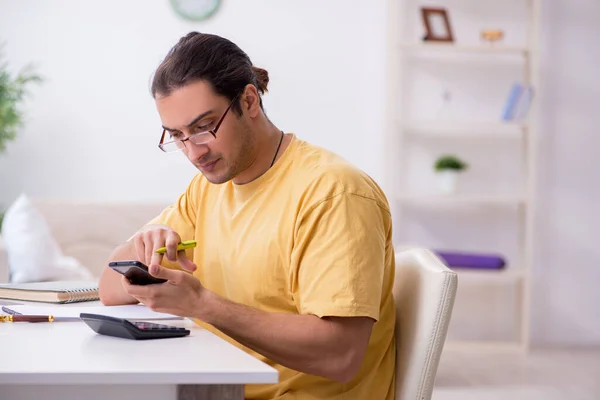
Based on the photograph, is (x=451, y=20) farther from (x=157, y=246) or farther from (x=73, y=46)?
(x=157, y=246)

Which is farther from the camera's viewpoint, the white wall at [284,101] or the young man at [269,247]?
the white wall at [284,101]

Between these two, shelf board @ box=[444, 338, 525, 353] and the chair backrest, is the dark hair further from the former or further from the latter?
shelf board @ box=[444, 338, 525, 353]

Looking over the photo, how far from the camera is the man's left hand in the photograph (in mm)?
1319

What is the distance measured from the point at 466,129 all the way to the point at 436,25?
592mm

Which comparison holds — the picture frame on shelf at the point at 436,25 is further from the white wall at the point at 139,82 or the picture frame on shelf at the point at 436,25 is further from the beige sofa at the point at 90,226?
the beige sofa at the point at 90,226

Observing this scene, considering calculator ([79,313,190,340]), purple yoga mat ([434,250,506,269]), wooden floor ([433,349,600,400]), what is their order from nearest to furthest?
calculator ([79,313,190,340]) < wooden floor ([433,349,600,400]) < purple yoga mat ([434,250,506,269])

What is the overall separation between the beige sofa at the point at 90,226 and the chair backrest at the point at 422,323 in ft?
9.06

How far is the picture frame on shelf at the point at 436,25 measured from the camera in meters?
4.53

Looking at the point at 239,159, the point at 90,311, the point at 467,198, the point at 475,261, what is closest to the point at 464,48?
the point at 467,198

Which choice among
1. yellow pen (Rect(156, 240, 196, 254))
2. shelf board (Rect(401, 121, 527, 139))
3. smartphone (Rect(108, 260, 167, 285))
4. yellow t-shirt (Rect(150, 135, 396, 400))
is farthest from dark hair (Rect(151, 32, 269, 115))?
shelf board (Rect(401, 121, 527, 139))

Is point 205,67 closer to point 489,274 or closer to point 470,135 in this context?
point 489,274

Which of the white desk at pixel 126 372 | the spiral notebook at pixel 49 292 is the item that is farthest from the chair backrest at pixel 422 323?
the spiral notebook at pixel 49 292

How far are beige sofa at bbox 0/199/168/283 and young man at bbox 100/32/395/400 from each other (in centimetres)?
240

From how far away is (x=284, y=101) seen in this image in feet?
15.3
